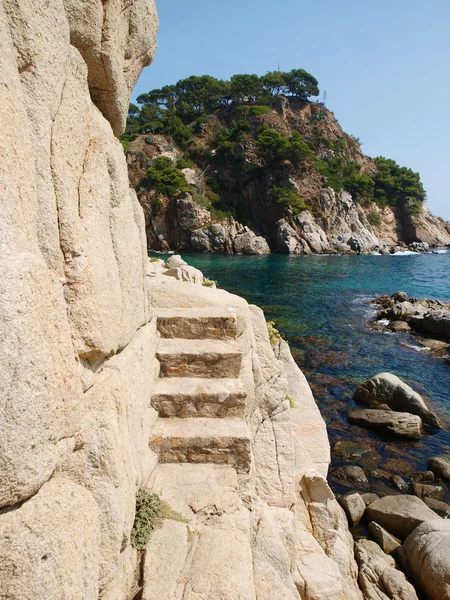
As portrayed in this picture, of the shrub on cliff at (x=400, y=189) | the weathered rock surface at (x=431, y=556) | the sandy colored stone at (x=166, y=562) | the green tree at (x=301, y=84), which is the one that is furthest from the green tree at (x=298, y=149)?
the sandy colored stone at (x=166, y=562)

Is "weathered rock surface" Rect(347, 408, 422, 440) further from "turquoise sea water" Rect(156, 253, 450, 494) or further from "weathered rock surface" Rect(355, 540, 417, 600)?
"weathered rock surface" Rect(355, 540, 417, 600)

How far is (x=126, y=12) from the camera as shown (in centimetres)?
496

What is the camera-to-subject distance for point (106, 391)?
12.8 ft

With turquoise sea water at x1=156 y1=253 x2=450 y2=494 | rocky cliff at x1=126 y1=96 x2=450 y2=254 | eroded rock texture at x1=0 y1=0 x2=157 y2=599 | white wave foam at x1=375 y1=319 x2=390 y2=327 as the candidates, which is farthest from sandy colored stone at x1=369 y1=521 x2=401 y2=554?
rocky cliff at x1=126 y1=96 x2=450 y2=254

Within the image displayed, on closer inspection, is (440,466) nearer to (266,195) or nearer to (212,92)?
(266,195)

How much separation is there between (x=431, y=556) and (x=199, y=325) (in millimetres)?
5808

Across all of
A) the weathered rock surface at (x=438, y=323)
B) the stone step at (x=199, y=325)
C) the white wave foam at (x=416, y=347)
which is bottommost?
the white wave foam at (x=416, y=347)

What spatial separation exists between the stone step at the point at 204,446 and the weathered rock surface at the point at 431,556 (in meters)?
4.43

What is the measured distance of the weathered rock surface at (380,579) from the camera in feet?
22.7

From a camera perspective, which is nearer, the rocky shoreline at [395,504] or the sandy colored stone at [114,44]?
the sandy colored stone at [114,44]

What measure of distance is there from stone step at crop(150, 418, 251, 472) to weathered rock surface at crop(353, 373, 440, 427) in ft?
32.9

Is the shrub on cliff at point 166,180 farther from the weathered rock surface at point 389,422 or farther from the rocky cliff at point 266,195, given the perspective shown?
the weathered rock surface at point 389,422

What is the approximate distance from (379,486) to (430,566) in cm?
315

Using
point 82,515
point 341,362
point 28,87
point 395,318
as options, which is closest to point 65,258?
point 28,87
